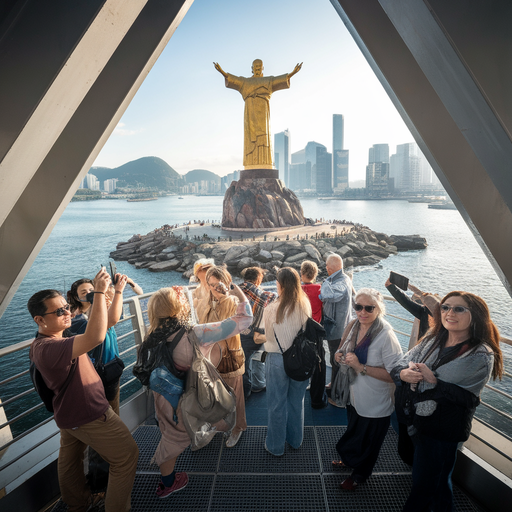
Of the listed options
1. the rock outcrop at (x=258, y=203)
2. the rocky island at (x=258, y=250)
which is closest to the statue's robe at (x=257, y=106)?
the rock outcrop at (x=258, y=203)

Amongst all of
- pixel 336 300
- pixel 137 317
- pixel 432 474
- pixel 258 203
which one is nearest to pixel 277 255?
pixel 258 203

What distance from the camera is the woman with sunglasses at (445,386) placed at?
5.74 feet

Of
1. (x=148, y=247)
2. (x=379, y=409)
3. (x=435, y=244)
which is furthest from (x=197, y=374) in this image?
(x=435, y=244)

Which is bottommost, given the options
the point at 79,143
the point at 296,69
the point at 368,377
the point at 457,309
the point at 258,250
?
the point at 258,250

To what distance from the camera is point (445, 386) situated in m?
1.76

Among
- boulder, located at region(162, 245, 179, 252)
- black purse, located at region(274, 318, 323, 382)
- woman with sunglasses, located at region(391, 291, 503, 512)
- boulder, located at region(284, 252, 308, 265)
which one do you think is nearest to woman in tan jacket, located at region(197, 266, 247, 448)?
black purse, located at region(274, 318, 323, 382)

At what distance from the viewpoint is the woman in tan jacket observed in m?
2.51

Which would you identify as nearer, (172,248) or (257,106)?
(257,106)

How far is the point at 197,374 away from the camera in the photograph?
2104mm

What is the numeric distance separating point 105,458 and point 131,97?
2.09 m

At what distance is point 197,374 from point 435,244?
51462 mm

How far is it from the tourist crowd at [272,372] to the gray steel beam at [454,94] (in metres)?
0.49

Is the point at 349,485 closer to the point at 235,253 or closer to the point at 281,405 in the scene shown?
the point at 281,405

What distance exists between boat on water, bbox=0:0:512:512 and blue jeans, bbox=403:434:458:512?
1.05 feet
